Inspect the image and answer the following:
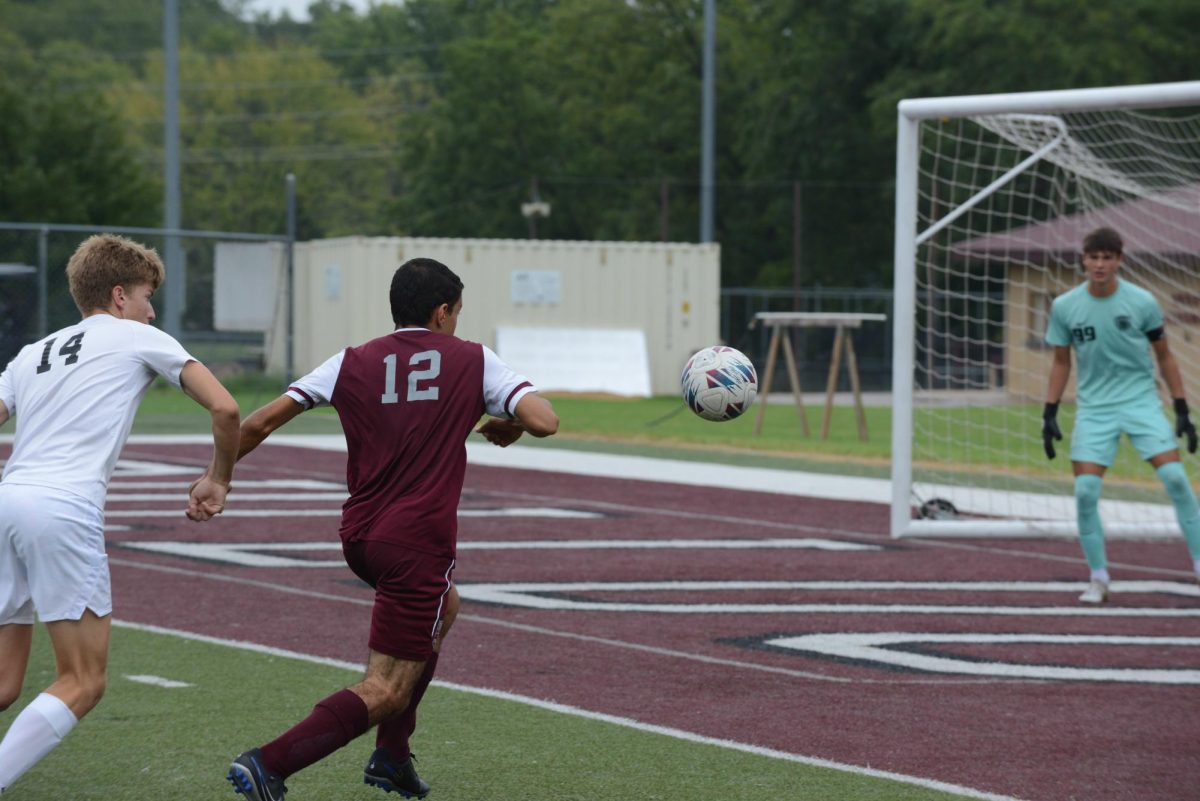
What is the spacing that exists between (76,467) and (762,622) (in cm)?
502

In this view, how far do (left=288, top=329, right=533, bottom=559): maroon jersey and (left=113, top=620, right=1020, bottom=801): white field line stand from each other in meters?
1.66

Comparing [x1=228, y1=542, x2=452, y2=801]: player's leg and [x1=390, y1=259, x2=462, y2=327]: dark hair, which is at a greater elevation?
[x1=390, y1=259, x2=462, y2=327]: dark hair

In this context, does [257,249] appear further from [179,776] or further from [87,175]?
[179,776]

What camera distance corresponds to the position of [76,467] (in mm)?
5199

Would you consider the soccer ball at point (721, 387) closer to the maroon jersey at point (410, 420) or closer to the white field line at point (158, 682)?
the maroon jersey at point (410, 420)

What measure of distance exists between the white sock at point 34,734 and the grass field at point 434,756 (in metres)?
0.69

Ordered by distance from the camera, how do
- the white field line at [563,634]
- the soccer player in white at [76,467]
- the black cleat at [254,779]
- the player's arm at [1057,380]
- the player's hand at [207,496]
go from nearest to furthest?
the black cleat at [254,779], the soccer player in white at [76,467], the player's hand at [207,496], the white field line at [563,634], the player's arm at [1057,380]

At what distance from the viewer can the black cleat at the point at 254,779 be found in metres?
4.98

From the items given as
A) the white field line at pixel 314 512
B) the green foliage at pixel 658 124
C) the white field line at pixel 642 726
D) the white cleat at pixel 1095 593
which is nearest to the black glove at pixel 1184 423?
the white cleat at pixel 1095 593

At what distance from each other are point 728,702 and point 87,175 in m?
31.1

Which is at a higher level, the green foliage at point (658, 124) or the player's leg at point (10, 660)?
the green foliage at point (658, 124)

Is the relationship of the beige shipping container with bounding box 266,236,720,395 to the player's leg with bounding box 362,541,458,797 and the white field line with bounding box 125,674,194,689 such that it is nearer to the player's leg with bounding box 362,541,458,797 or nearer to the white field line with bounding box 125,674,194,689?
the white field line with bounding box 125,674,194,689

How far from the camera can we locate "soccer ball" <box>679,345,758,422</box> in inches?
258

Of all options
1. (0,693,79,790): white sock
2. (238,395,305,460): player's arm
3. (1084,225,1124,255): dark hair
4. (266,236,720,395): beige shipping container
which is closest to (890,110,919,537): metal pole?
(1084,225,1124,255): dark hair
